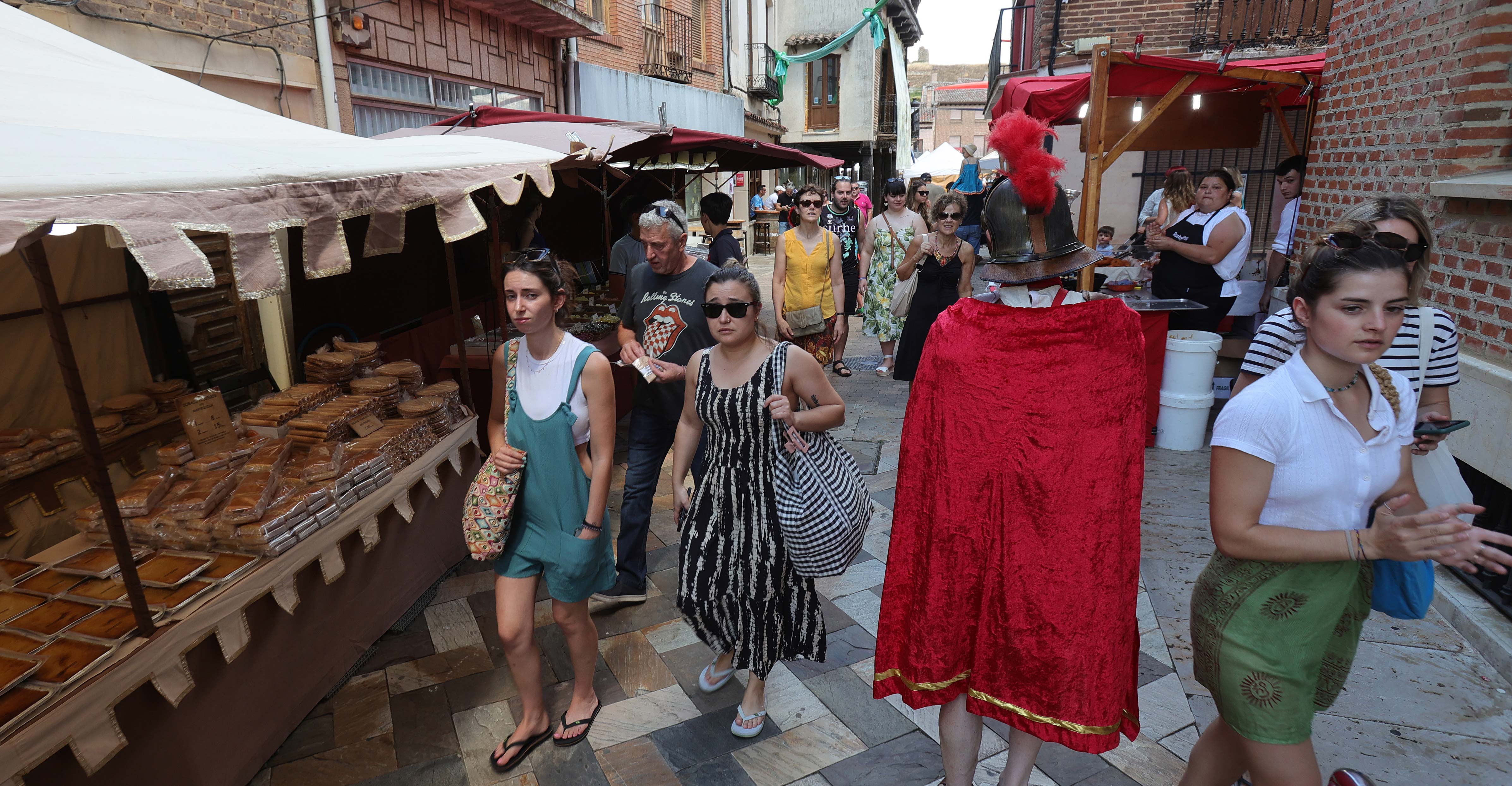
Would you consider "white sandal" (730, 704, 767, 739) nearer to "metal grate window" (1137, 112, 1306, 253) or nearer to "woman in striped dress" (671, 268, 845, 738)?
"woman in striped dress" (671, 268, 845, 738)

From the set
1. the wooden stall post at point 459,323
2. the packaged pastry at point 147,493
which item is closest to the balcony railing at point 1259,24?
the wooden stall post at point 459,323

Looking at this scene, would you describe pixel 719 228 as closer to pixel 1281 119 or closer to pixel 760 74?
pixel 1281 119

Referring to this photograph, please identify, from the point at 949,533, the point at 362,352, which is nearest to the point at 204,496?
the point at 362,352

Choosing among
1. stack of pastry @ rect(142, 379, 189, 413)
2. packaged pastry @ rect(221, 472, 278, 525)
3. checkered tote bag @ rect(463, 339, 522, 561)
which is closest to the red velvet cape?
checkered tote bag @ rect(463, 339, 522, 561)

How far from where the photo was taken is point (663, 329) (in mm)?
3721

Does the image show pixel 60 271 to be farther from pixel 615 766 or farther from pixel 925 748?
pixel 925 748

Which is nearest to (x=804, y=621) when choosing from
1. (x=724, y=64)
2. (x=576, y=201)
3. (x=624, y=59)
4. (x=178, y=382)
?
(x=178, y=382)

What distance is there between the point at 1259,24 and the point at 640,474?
10.3 m

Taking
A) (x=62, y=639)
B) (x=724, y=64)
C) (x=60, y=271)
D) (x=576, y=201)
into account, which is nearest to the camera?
(x=62, y=639)

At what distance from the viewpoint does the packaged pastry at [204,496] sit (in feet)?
9.96

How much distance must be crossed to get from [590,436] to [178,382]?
3.25m

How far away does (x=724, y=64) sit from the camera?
2131 cm

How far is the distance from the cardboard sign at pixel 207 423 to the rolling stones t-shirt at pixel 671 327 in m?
1.91

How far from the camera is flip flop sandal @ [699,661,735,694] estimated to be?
3248 millimetres
